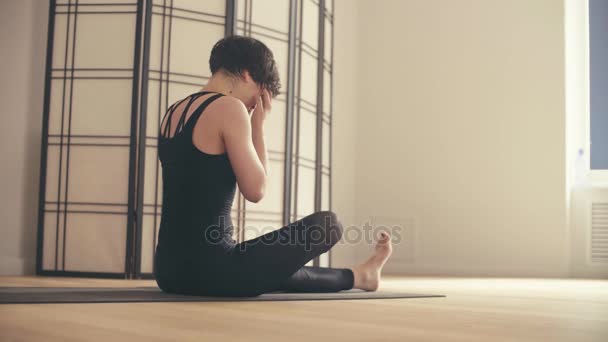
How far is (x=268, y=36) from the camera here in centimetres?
403

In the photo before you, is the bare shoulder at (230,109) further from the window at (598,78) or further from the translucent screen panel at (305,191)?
the window at (598,78)

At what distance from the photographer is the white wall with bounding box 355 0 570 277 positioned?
5.26m

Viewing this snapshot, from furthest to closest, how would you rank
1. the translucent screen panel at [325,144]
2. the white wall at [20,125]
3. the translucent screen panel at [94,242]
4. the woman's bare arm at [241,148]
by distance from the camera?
the translucent screen panel at [325,144], the white wall at [20,125], the translucent screen panel at [94,242], the woman's bare arm at [241,148]

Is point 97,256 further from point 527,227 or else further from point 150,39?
point 527,227

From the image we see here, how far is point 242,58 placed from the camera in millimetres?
1939

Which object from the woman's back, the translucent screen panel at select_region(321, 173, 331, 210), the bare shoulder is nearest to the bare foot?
the woman's back

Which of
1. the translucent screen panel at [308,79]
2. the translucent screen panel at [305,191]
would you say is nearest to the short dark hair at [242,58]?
the translucent screen panel at [305,191]

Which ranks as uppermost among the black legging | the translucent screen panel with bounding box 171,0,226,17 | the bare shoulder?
the translucent screen panel with bounding box 171,0,226,17

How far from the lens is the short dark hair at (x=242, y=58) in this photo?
1940mm

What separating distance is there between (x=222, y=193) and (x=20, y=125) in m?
2.35

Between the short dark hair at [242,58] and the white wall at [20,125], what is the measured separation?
2.24 m

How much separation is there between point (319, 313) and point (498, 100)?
424 cm

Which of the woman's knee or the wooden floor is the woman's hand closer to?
the woman's knee

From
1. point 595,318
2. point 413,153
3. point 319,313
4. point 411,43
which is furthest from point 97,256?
point 411,43
